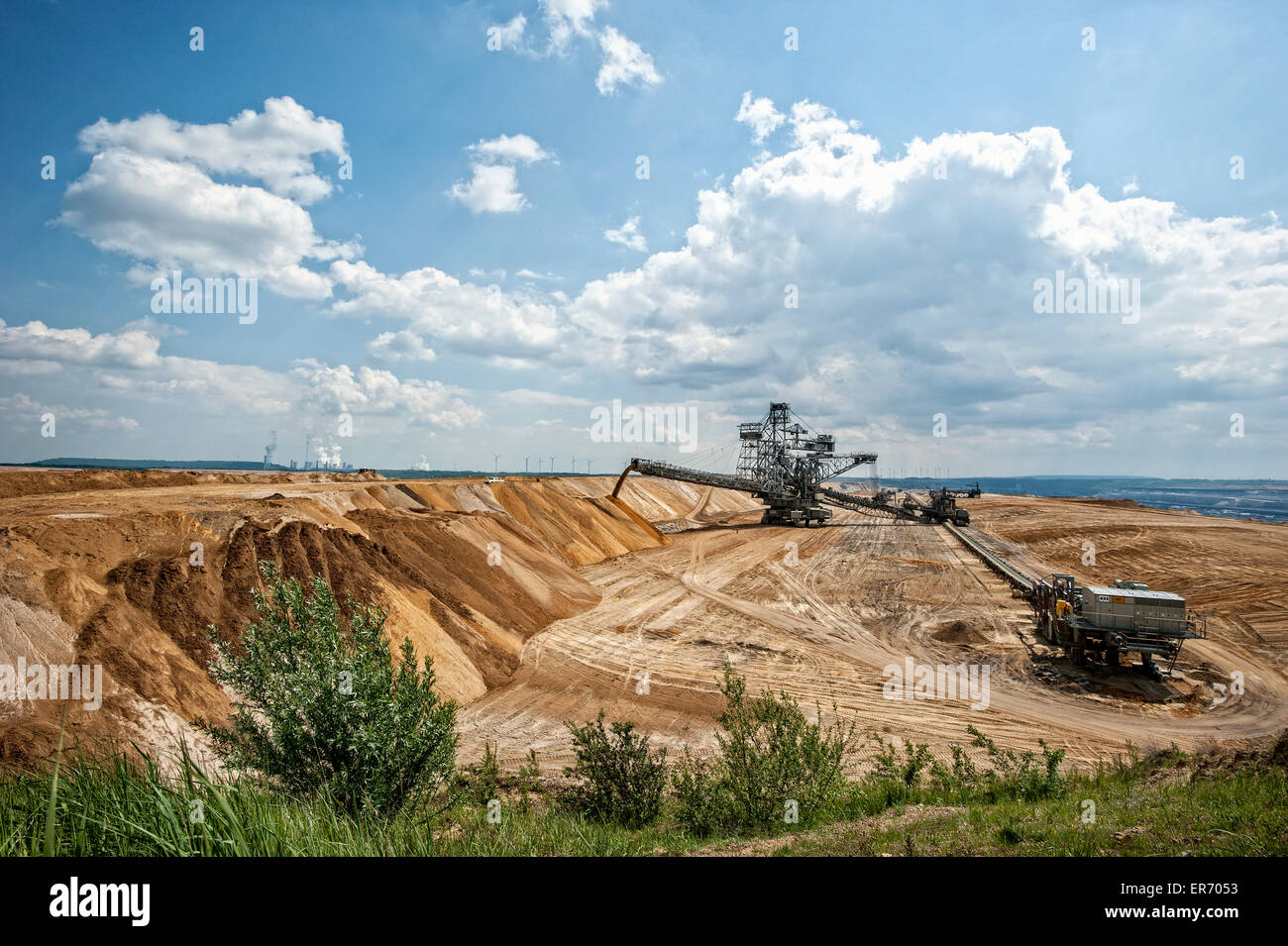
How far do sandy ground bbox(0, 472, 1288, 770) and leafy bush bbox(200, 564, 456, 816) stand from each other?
6.23 metres

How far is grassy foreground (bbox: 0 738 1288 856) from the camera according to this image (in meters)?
3.80

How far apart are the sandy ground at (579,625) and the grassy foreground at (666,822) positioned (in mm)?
5444

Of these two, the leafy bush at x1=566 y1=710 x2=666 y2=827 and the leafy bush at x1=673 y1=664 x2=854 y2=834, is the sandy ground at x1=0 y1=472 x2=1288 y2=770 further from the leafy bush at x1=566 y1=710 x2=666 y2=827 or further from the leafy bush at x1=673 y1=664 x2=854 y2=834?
the leafy bush at x1=673 y1=664 x2=854 y2=834

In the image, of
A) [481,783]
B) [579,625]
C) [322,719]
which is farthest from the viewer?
[579,625]

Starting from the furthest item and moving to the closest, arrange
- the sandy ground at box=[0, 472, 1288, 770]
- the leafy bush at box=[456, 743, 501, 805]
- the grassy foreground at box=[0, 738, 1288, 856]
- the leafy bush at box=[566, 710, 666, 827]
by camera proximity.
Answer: the sandy ground at box=[0, 472, 1288, 770] < the leafy bush at box=[456, 743, 501, 805] < the leafy bush at box=[566, 710, 666, 827] < the grassy foreground at box=[0, 738, 1288, 856]

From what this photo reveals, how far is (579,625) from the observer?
22891mm

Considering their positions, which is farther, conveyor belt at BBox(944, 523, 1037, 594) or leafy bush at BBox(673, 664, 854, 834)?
conveyor belt at BBox(944, 523, 1037, 594)

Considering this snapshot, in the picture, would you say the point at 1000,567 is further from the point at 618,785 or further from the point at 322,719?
the point at 322,719

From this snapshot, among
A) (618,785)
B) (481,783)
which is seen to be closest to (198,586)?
(481,783)

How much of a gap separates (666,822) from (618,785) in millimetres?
1087

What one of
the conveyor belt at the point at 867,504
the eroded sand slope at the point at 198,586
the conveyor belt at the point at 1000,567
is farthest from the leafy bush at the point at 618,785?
the conveyor belt at the point at 867,504

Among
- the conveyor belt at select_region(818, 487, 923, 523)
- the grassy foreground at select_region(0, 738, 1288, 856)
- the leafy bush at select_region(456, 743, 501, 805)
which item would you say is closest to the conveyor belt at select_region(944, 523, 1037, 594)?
the conveyor belt at select_region(818, 487, 923, 523)

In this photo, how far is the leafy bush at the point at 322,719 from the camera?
6.33 meters
